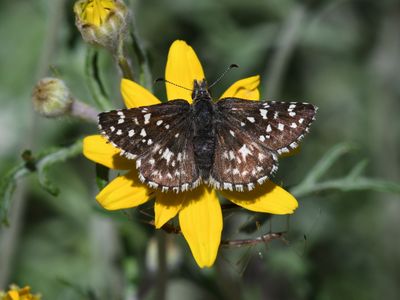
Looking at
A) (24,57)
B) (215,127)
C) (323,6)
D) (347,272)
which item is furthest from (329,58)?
(215,127)

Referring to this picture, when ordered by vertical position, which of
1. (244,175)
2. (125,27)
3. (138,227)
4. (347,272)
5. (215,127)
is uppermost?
(125,27)

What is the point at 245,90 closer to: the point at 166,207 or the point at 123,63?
the point at 123,63

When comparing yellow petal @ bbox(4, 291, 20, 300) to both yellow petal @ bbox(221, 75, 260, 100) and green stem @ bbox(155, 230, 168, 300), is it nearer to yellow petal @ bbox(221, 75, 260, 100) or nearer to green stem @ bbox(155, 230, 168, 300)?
green stem @ bbox(155, 230, 168, 300)

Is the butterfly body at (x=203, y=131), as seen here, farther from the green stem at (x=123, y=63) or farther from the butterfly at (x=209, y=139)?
the green stem at (x=123, y=63)

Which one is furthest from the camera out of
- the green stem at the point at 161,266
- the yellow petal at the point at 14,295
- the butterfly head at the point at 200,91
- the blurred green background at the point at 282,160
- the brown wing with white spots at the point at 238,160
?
the blurred green background at the point at 282,160

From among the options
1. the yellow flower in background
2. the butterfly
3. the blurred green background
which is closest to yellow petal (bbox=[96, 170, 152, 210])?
the butterfly

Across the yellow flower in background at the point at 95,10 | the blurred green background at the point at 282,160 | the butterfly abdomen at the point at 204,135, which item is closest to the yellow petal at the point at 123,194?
the butterfly abdomen at the point at 204,135

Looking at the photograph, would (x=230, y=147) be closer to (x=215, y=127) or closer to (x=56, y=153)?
(x=215, y=127)

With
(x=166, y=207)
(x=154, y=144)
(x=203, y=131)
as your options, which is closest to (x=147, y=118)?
(x=154, y=144)
